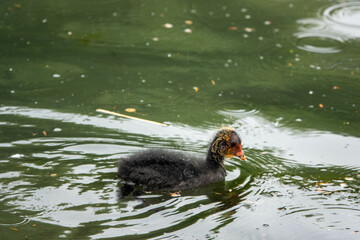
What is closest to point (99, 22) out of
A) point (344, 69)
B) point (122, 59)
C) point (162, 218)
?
point (122, 59)

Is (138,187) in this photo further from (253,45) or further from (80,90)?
(253,45)

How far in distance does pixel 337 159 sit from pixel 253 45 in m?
3.39

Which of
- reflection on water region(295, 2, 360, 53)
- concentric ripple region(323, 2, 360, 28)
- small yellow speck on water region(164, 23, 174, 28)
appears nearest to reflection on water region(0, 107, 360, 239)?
reflection on water region(295, 2, 360, 53)

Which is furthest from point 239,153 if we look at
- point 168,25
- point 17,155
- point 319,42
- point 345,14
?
point 345,14

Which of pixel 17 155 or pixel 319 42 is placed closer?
pixel 17 155

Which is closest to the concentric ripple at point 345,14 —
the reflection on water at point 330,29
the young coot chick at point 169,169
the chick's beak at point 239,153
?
the reflection on water at point 330,29

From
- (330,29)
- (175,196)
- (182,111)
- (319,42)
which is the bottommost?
(175,196)

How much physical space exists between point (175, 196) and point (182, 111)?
2.01m

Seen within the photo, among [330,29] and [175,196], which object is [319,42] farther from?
[175,196]

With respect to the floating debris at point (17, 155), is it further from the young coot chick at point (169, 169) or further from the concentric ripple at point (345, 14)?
the concentric ripple at point (345, 14)

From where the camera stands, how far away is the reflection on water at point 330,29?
9352mm

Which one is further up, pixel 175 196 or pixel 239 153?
pixel 239 153

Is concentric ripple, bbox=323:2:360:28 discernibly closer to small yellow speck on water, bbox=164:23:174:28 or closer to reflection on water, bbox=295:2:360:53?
reflection on water, bbox=295:2:360:53

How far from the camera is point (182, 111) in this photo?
24.2 feet
